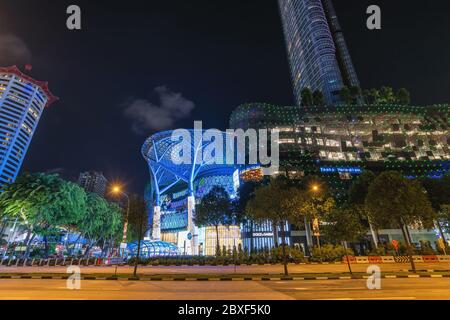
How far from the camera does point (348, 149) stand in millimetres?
90188

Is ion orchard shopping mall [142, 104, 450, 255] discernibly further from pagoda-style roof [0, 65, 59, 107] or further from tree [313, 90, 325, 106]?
pagoda-style roof [0, 65, 59, 107]

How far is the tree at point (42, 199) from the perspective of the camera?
33.2 meters

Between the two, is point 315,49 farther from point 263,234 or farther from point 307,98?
point 263,234

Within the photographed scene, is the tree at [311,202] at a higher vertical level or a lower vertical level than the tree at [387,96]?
lower

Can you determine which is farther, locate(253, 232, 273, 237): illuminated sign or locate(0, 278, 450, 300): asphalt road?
locate(253, 232, 273, 237): illuminated sign

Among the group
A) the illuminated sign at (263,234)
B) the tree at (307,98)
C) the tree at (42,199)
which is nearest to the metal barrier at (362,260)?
the illuminated sign at (263,234)

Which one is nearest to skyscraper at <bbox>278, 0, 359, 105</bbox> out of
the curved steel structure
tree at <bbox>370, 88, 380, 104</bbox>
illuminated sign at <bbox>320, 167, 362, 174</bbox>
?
tree at <bbox>370, 88, 380, 104</bbox>

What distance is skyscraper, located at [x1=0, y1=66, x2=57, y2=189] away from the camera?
13512 centimetres

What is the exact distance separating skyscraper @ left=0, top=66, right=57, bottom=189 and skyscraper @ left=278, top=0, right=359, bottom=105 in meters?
173

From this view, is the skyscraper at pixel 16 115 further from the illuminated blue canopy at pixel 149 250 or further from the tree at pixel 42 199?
the tree at pixel 42 199

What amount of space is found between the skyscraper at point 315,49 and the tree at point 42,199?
132 metres

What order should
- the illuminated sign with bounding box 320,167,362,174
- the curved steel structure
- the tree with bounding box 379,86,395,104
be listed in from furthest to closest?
the tree with bounding box 379,86,395,104 < the curved steel structure < the illuminated sign with bounding box 320,167,362,174
